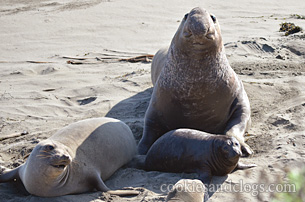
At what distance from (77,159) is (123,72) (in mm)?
4085

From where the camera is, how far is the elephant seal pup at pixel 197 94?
15.8ft

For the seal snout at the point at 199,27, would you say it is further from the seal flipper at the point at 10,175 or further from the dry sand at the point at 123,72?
the seal flipper at the point at 10,175

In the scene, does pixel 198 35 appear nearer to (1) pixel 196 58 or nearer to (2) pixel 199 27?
(2) pixel 199 27

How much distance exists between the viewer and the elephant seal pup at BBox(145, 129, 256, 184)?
3.94m

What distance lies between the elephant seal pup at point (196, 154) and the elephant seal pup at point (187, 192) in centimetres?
45

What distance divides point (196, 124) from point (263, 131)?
0.78 m

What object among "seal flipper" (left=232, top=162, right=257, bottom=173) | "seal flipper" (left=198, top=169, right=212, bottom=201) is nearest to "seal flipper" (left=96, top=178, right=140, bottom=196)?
"seal flipper" (left=198, top=169, right=212, bottom=201)

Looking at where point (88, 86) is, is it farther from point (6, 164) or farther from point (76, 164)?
point (76, 164)

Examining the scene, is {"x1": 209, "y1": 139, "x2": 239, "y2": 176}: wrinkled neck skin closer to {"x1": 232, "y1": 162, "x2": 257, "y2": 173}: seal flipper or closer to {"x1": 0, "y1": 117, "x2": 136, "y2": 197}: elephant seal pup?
{"x1": 232, "y1": 162, "x2": 257, "y2": 173}: seal flipper

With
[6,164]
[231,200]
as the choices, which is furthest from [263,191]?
[6,164]

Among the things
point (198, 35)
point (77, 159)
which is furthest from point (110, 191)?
point (198, 35)

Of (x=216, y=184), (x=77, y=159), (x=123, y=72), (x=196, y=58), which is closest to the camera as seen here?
(x=216, y=184)

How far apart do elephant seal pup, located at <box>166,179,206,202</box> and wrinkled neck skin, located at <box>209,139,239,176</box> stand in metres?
0.55

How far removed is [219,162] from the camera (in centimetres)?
396
